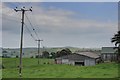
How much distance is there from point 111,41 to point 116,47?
2196 millimetres

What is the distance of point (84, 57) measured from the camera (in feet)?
308

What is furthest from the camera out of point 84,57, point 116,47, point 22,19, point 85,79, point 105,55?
point 105,55

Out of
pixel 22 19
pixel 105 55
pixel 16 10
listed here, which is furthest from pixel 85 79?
pixel 105 55

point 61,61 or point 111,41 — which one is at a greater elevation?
point 111,41

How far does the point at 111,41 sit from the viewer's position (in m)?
81.6

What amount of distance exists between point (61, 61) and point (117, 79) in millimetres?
67573

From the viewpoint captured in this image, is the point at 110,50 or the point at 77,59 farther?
the point at 110,50

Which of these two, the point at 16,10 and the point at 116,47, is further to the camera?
the point at 116,47

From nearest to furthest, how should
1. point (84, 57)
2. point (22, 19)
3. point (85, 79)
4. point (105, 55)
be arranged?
point (85, 79) → point (22, 19) → point (84, 57) → point (105, 55)

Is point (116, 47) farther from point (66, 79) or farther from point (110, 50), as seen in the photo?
point (66, 79)

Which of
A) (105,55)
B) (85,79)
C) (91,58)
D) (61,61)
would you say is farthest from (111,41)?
(85,79)

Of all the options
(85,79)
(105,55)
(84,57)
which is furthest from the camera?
(105,55)

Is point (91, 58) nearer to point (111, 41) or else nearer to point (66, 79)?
point (111, 41)

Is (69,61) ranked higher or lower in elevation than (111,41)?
lower
